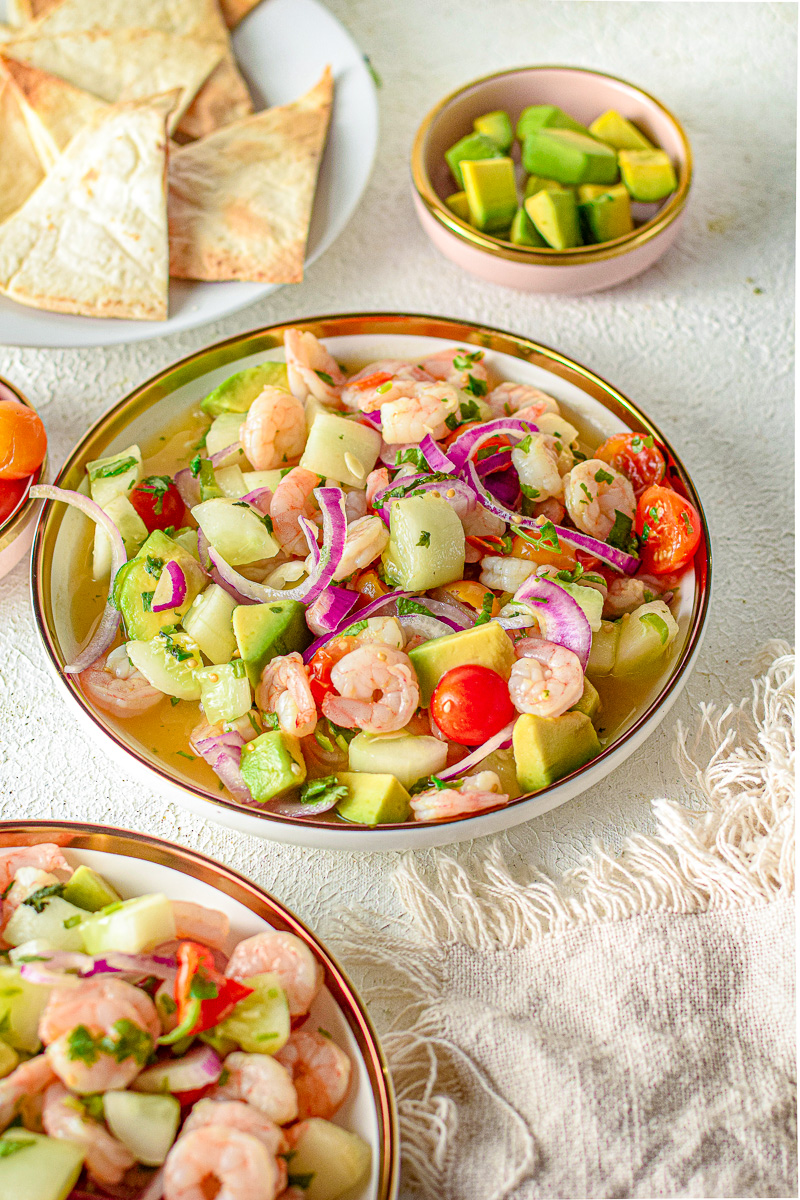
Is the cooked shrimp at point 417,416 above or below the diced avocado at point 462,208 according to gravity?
below

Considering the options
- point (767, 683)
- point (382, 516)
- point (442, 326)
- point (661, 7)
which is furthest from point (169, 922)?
point (661, 7)

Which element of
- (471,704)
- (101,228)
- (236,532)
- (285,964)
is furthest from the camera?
(101,228)

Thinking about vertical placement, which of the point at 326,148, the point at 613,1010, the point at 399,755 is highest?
the point at 326,148

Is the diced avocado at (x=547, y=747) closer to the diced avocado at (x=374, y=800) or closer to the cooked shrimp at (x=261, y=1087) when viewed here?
the diced avocado at (x=374, y=800)

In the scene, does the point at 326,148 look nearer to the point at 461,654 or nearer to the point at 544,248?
the point at 544,248

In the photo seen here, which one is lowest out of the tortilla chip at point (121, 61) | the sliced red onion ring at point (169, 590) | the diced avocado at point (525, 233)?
the sliced red onion ring at point (169, 590)

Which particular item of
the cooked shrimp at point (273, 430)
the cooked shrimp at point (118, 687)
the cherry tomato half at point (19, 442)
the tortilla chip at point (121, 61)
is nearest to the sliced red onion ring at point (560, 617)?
the cooked shrimp at point (273, 430)

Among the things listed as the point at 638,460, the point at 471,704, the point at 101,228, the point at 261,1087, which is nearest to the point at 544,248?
the point at 638,460

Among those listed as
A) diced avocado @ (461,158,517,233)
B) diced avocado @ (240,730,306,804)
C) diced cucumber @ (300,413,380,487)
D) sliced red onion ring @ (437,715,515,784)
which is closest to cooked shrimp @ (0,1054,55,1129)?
diced avocado @ (240,730,306,804)
